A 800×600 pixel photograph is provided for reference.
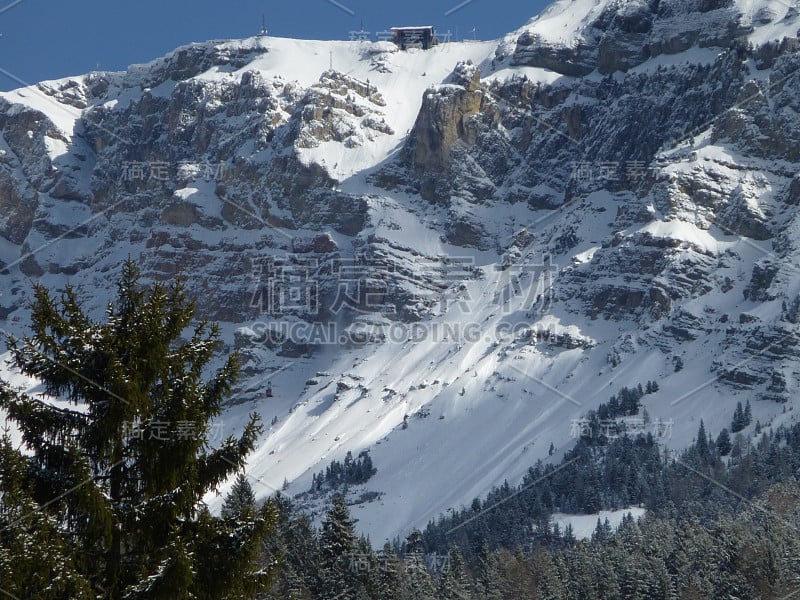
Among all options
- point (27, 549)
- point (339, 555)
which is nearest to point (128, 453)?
point (27, 549)

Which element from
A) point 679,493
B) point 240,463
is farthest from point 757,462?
point 240,463

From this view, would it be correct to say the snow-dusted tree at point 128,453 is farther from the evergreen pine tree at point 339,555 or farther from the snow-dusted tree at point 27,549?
the evergreen pine tree at point 339,555

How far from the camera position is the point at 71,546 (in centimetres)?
1842

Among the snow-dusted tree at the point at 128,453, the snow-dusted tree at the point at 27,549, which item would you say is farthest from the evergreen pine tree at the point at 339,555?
the snow-dusted tree at the point at 27,549

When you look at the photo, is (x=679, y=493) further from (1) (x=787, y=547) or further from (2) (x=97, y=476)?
(2) (x=97, y=476)

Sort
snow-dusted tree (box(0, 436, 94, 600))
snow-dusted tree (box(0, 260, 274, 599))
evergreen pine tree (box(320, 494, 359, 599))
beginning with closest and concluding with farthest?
snow-dusted tree (box(0, 436, 94, 600)), snow-dusted tree (box(0, 260, 274, 599)), evergreen pine tree (box(320, 494, 359, 599))

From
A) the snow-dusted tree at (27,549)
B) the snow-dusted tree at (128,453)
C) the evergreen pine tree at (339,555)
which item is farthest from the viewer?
the evergreen pine tree at (339,555)

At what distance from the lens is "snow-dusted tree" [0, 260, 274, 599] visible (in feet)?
60.9

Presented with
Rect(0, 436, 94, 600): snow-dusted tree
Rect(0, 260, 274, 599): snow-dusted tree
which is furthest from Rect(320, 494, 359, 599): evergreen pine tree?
Rect(0, 436, 94, 600): snow-dusted tree

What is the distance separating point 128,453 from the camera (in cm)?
1914

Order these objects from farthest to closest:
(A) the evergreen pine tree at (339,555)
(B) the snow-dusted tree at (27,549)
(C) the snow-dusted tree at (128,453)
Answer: (A) the evergreen pine tree at (339,555)
(C) the snow-dusted tree at (128,453)
(B) the snow-dusted tree at (27,549)

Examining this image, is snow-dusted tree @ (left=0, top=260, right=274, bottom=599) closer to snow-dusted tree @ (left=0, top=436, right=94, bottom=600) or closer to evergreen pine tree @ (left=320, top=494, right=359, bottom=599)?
snow-dusted tree @ (left=0, top=436, right=94, bottom=600)

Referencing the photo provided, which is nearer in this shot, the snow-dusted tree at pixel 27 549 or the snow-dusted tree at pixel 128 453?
the snow-dusted tree at pixel 27 549

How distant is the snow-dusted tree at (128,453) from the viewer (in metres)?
18.6
